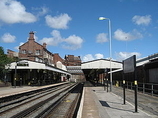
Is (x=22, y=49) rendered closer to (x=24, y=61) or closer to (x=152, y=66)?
(x=24, y=61)

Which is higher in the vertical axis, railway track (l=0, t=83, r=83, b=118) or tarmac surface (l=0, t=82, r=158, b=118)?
tarmac surface (l=0, t=82, r=158, b=118)

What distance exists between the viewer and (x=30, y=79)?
142 feet

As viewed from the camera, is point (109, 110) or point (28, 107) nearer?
point (109, 110)

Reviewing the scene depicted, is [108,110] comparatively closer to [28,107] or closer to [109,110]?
[109,110]

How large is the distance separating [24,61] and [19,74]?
759 cm

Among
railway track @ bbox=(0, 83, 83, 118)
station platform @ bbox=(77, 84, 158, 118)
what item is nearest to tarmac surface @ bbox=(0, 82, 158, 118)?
station platform @ bbox=(77, 84, 158, 118)

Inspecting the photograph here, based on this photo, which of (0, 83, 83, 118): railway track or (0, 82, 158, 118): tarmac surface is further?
(0, 83, 83, 118): railway track

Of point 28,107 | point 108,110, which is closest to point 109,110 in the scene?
point 108,110

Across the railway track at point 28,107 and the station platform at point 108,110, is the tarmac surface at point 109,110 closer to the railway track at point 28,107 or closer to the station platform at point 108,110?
the station platform at point 108,110

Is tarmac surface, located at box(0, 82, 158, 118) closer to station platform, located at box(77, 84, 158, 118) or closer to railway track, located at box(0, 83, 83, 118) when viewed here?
station platform, located at box(77, 84, 158, 118)

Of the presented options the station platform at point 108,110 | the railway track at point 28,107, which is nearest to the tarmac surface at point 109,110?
the station platform at point 108,110

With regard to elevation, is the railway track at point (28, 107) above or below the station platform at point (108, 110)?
below

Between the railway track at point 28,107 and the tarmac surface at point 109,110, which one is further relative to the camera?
the railway track at point 28,107

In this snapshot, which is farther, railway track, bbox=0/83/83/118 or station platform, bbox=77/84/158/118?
railway track, bbox=0/83/83/118
